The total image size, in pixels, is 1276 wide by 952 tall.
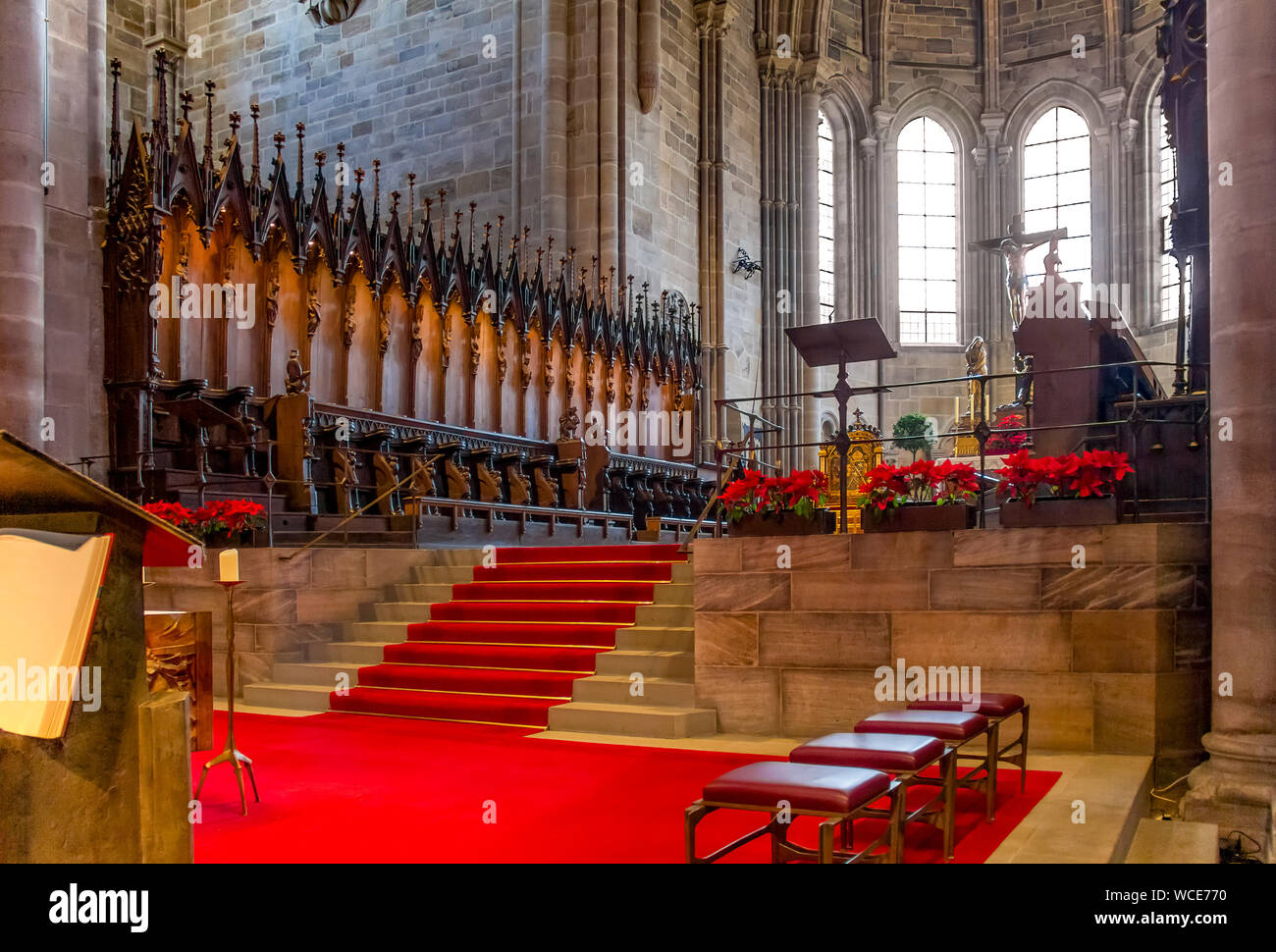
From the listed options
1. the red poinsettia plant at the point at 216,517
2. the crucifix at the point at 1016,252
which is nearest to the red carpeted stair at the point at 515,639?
the red poinsettia plant at the point at 216,517

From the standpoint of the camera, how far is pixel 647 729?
6.77 meters

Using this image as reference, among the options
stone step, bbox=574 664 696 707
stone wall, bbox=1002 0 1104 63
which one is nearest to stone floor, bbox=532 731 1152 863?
stone step, bbox=574 664 696 707

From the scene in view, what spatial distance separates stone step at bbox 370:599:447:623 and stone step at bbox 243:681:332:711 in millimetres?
1027

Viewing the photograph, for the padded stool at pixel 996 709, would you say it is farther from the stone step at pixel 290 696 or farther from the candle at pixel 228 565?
the stone step at pixel 290 696

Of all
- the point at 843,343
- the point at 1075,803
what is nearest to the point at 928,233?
the point at 843,343

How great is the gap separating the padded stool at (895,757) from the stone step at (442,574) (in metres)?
5.72

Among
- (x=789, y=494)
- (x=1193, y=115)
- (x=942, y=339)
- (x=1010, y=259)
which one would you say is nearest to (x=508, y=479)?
(x=789, y=494)

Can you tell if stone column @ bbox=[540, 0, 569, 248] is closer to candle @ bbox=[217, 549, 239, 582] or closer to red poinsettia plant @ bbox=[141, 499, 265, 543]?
red poinsettia plant @ bbox=[141, 499, 265, 543]

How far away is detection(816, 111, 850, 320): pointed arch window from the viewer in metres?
23.5

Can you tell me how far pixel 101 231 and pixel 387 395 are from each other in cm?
366

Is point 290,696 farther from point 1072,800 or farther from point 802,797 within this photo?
point 802,797

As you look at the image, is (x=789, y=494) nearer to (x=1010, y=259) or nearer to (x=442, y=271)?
(x=442, y=271)

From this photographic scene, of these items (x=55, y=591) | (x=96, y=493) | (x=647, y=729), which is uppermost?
(x=96, y=493)
